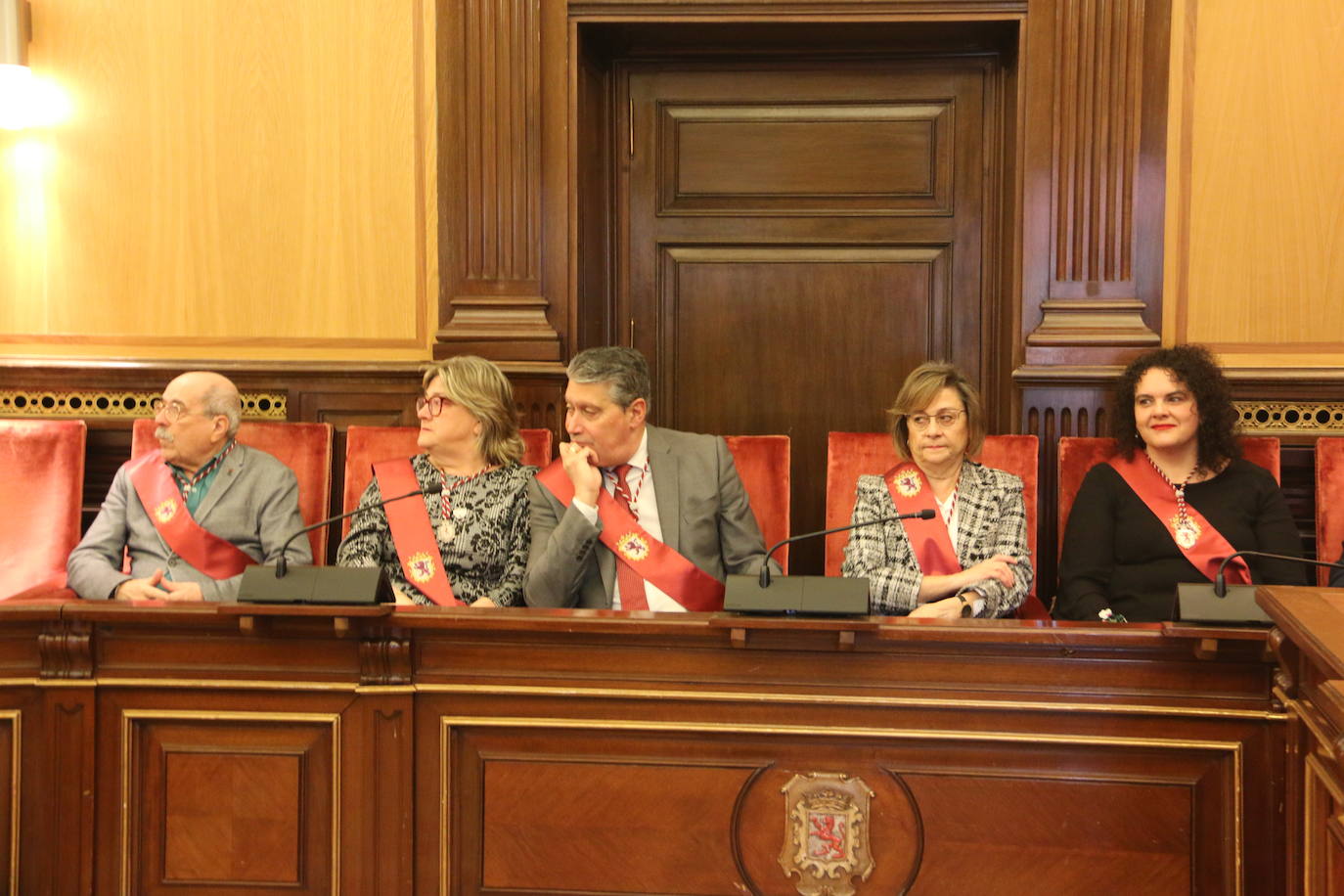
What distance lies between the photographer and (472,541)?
270cm

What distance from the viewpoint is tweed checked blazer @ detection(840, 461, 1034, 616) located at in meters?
2.55

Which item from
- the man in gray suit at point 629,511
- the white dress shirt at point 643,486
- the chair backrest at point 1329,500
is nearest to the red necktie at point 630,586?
the man in gray suit at point 629,511

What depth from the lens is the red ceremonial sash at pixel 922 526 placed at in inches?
104

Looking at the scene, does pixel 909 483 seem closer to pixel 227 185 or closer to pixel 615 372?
pixel 615 372

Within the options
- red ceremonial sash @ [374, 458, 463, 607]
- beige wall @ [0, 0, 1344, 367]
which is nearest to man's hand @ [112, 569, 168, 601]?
red ceremonial sash @ [374, 458, 463, 607]

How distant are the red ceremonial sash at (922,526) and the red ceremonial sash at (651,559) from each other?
0.44 m

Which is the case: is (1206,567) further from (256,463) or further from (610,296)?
(256,463)

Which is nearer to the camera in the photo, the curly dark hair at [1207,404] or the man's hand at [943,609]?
the man's hand at [943,609]

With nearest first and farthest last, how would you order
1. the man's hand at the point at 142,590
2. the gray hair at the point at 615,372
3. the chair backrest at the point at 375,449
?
the man's hand at the point at 142,590, the gray hair at the point at 615,372, the chair backrest at the point at 375,449

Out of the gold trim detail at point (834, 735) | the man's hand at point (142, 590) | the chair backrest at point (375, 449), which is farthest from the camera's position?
the chair backrest at point (375, 449)

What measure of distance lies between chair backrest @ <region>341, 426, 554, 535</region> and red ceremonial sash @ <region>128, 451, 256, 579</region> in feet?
1.09

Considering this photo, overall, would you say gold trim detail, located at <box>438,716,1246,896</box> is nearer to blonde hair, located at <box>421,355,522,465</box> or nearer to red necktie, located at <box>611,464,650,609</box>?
red necktie, located at <box>611,464,650,609</box>

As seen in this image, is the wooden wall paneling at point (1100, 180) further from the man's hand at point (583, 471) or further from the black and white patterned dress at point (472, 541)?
the black and white patterned dress at point (472, 541)

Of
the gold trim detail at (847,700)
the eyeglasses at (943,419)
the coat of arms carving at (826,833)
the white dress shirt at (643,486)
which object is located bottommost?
the coat of arms carving at (826,833)
